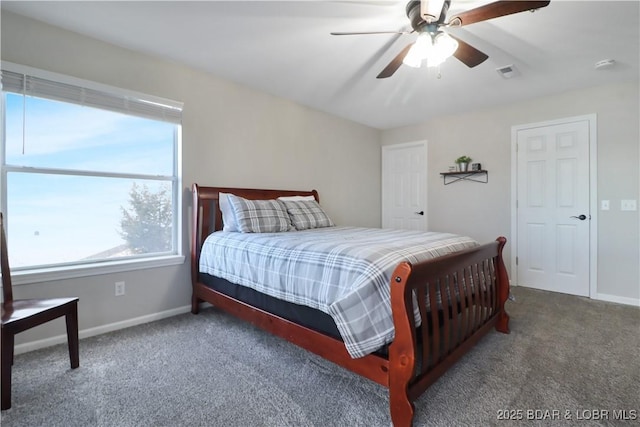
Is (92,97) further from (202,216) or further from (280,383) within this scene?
(280,383)

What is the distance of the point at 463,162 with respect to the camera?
4.16 metres

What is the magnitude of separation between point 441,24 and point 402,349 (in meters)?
1.89

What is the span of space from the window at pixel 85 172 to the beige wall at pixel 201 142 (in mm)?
141

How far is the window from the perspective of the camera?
2.12 meters

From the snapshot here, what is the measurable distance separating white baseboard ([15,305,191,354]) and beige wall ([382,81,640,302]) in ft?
12.1

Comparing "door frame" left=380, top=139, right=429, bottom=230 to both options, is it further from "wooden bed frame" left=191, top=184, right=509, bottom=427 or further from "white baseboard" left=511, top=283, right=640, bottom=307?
"wooden bed frame" left=191, top=184, right=509, bottom=427

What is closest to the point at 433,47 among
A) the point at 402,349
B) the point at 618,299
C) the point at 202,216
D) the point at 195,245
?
the point at 402,349

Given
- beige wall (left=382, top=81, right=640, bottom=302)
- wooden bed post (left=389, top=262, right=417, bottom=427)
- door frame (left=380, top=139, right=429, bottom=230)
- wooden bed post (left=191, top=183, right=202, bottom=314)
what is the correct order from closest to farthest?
wooden bed post (left=389, top=262, right=417, bottom=427) → wooden bed post (left=191, top=183, right=202, bottom=314) → beige wall (left=382, top=81, right=640, bottom=302) → door frame (left=380, top=139, right=429, bottom=230)

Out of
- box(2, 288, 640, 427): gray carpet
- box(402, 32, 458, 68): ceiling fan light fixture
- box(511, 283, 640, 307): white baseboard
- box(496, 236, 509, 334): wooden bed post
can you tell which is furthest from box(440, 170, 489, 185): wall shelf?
box(402, 32, 458, 68): ceiling fan light fixture

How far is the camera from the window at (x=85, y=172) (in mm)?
2115

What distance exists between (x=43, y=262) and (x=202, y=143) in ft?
5.22

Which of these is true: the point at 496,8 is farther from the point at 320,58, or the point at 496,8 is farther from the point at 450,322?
the point at 450,322

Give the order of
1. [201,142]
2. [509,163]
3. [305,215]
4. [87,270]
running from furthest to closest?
[509,163], [305,215], [201,142], [87,270]

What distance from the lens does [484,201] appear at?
407 centimetres
